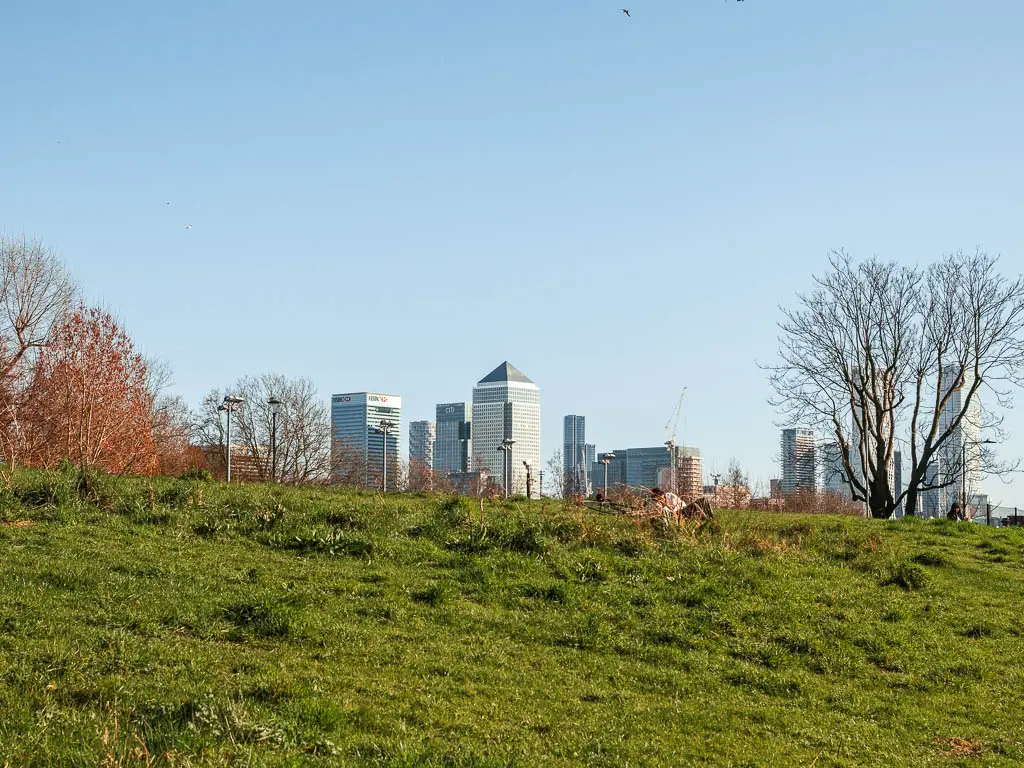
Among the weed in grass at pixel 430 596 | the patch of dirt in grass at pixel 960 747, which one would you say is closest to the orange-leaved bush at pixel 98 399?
the weed in grass at pixel 430 596

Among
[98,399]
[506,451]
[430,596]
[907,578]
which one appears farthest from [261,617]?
[506,451]

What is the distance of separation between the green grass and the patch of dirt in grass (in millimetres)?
24

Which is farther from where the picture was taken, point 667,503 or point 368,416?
point 368,416

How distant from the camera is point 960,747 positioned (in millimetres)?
7438

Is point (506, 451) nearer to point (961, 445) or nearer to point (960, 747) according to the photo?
point (961, 445)

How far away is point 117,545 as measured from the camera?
435 inches

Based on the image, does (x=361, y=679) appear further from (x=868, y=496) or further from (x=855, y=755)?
(x=868, y=496)

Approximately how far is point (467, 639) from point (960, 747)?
14.2ft

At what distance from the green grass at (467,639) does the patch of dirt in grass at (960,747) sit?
24 millimetres

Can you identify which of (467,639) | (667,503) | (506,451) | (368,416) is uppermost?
(368,416)

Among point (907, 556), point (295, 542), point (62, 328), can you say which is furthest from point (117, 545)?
point (62, 328)

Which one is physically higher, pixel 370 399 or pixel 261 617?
pixel 370 399

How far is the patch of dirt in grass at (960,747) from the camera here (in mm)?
7250

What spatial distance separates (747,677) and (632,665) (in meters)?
1.11
